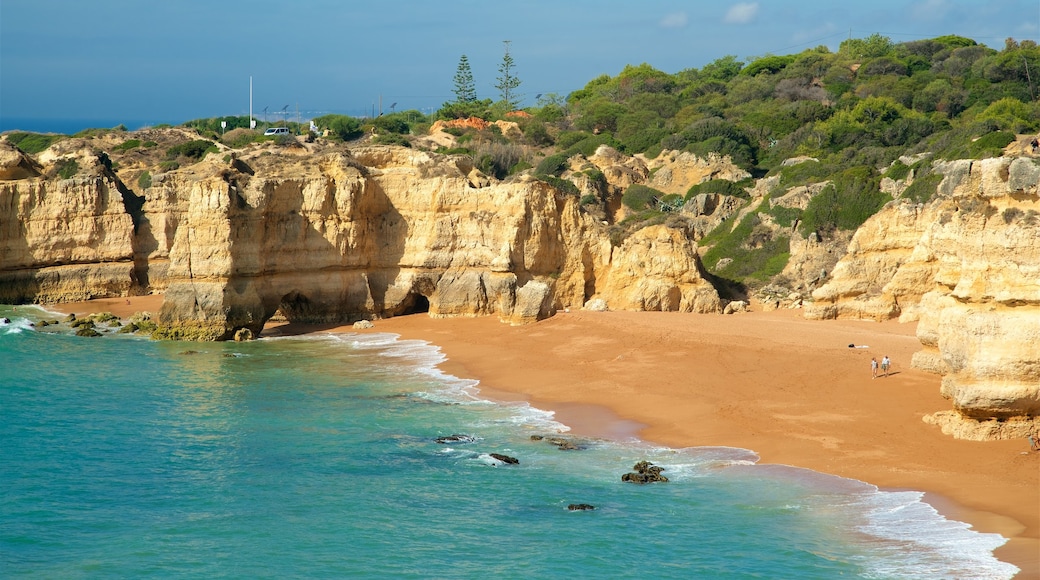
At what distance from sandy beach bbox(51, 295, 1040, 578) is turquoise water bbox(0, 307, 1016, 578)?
73cm

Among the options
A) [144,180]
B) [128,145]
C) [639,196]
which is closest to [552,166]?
[639,196]

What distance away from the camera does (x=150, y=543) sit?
14.1m

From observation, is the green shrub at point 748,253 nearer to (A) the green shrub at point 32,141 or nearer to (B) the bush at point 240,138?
(B) the bush at point 240,138

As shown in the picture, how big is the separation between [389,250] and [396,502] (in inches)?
725

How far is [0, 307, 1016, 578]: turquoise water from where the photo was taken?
13312 millimetres

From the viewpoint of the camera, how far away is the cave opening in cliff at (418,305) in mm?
34531

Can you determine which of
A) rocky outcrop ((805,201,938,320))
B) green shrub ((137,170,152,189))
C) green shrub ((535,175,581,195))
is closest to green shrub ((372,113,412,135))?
green shrub ((137,170,152,189))

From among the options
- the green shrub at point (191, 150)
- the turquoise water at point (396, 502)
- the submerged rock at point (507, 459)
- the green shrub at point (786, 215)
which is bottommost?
the turquoise water at point (396, 502)

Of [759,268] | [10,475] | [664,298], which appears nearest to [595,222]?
[664,298]

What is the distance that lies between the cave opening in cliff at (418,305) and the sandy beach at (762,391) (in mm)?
1333

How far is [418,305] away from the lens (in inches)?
1388

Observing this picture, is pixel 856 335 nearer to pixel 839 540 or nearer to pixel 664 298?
pixel 664 298

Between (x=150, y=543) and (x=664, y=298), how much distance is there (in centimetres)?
2010

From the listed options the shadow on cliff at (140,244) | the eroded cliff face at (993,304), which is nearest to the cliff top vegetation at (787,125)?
the shadow on cliff at (140,244)
